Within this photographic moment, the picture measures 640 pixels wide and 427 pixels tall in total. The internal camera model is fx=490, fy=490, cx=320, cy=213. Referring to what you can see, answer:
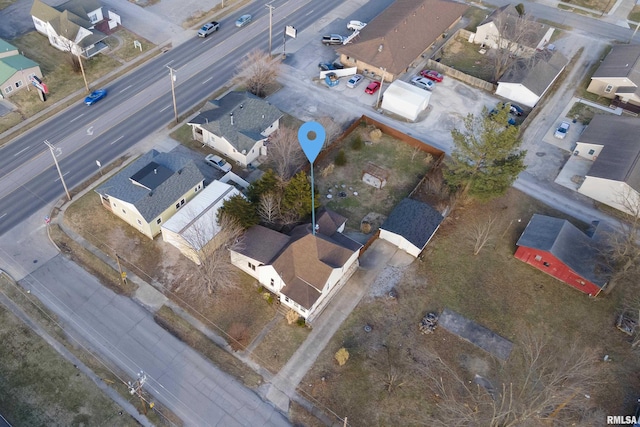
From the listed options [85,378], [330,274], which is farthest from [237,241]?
[85,378]

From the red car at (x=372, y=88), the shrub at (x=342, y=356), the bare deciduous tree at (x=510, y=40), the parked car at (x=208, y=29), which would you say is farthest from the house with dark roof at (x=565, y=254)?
the parked car at (x=208, y=29)

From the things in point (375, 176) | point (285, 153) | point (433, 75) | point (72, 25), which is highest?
point (72, 25)

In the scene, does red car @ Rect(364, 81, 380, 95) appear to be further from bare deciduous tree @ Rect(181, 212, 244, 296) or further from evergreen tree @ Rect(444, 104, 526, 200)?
bare deciduous tree @ Rect(181, 212, 244, 296)

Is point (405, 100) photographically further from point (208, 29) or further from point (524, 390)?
point (524, 390)

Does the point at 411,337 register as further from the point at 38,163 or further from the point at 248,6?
the point at 248,6

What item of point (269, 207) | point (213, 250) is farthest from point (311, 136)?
point (213, 250)

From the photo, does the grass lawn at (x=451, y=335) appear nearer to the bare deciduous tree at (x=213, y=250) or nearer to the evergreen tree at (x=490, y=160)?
the evergreen tree at (x=490, y=160)
